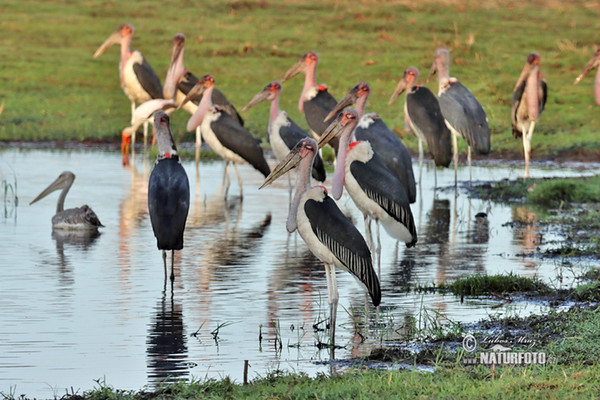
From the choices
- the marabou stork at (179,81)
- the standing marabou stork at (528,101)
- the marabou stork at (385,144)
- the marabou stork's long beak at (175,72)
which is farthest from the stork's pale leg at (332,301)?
the marabou stork's long beak at (175,72)

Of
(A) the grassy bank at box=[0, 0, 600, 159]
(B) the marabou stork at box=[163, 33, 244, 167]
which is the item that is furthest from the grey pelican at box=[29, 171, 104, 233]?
(A) the grassy bank at box=[0, 0, 600, 159]

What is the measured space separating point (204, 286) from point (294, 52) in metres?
16.8

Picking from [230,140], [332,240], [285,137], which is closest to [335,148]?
[285,137]

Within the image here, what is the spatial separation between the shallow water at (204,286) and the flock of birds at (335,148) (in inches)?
14.4

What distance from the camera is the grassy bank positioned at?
2031 cm

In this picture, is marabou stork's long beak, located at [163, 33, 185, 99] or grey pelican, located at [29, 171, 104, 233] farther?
marabou stork's long beak, located at [163, 33, 185, 99]

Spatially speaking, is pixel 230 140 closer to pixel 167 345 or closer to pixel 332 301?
pixel 332 301

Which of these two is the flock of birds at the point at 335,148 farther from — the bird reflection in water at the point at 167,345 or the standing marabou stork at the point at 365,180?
the bird reflection in water at the point at 167,345

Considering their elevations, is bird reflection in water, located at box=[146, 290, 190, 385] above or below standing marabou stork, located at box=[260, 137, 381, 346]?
below

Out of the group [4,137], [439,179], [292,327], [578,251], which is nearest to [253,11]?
[4,137]

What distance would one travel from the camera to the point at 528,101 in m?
16.4

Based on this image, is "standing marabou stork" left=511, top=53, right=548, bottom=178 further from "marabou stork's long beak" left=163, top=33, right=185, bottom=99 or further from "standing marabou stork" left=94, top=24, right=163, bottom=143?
"standing marabou stork" left=94, top=24, right=163, bottom=143

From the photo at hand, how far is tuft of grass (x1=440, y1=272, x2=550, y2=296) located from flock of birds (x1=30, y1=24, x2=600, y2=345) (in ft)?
2.08

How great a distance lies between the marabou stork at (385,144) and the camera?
32.9 ft
